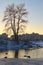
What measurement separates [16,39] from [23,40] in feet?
18.2

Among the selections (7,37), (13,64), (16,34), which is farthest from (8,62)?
(7,37)

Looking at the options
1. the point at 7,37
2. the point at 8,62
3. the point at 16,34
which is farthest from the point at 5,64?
the point at 7,37

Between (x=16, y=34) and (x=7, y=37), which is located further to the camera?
(x=7, y=37)

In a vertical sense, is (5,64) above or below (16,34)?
above

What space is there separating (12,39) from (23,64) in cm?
4553

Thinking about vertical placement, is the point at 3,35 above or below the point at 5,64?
below

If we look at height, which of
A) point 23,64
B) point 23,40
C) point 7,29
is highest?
point 23,64

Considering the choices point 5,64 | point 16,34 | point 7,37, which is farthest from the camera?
point 7,37

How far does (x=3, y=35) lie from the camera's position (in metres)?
58.1

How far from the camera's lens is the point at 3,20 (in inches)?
2048

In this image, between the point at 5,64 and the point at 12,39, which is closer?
the point at 5,64

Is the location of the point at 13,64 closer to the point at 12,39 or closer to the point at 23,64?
the point at 23,64

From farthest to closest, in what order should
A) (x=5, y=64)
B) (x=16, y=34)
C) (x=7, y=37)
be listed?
1. (x=7, y=37)
2. (x=16, y=34)
3. (x=5, y=64)

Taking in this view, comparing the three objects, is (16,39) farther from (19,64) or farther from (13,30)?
(19,64)
